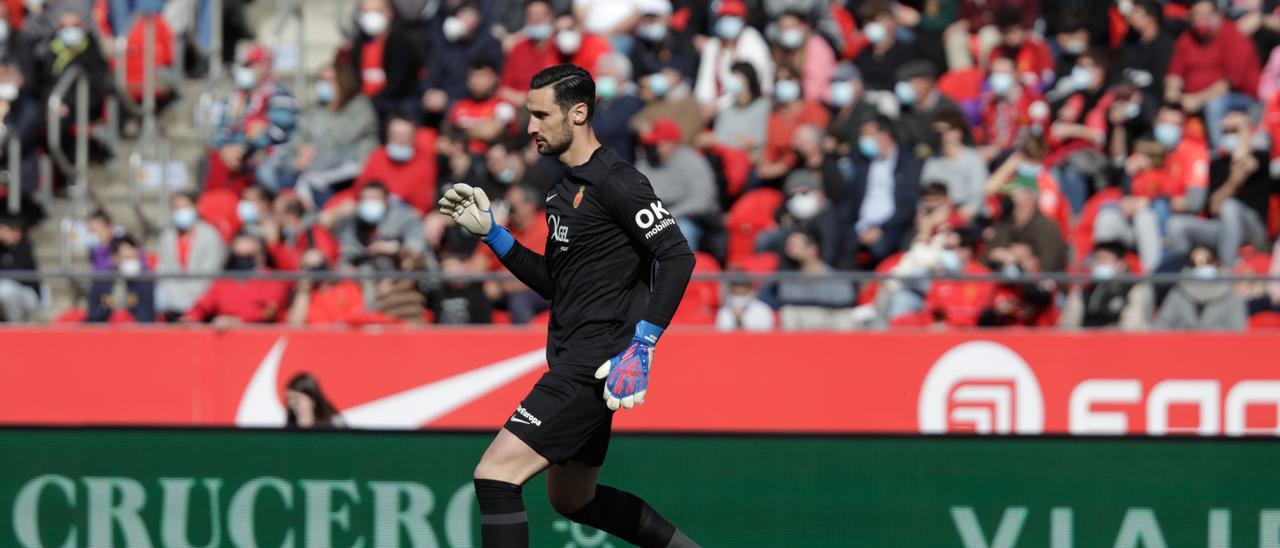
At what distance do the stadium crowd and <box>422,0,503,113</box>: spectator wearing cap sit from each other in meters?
0.02

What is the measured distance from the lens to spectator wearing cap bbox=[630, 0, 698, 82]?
1432 cm

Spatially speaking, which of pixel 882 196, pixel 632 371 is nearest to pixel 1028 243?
pixel 882 196

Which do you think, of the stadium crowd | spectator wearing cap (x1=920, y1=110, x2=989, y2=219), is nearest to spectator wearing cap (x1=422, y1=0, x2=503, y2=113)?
the stadium crowd

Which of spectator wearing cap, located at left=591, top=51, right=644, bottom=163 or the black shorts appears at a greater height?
spectator wearing cap, located at left=591, top=51, right=644, bottom=163

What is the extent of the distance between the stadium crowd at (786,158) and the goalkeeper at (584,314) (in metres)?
4.53

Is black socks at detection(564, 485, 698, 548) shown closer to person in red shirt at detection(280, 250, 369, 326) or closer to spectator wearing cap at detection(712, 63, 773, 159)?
person in red shirt at detection(280, 250, 369, 326)

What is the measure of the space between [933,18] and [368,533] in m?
8.45

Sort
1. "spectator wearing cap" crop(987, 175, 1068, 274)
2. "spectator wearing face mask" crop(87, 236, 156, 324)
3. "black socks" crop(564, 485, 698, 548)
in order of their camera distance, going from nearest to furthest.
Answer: "black socks" crop(564, 485, 698, 548) < "spectator wearing cap" crop(987, 175, 1068, 274) < "spectator wearing face mask" crop(87, 236, 156, 324)

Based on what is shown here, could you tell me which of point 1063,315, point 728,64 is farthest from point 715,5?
point 1063,315

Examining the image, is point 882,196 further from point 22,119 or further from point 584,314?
point 22,119

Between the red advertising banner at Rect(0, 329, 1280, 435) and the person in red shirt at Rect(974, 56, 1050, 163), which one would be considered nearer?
the red advertising banner at Rect(0, 329, 1280, 435)

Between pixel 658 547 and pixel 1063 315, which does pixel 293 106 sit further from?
pixel 658 547

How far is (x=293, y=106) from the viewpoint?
14773 millimetres

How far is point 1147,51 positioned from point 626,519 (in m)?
8.43
